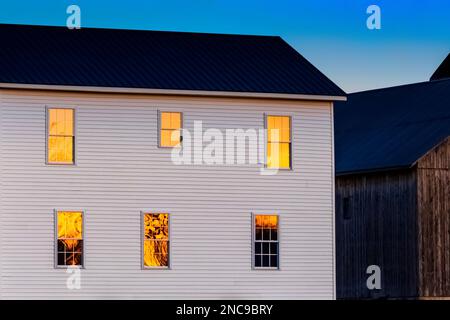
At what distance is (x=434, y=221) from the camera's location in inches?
2682

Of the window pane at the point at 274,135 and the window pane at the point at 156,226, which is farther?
the window pane at the point at 274,135

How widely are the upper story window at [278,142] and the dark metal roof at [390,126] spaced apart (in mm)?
7660

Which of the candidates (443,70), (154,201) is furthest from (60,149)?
(443,70)

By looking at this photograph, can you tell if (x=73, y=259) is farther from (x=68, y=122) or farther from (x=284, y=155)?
(x=284, y=155)

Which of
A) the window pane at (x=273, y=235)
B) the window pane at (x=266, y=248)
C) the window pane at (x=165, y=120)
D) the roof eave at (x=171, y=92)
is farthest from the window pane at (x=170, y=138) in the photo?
the window pane at (x=266, y=248)

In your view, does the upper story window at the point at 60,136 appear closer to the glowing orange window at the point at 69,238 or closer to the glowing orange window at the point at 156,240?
the glowing orange window at the point at 69,238

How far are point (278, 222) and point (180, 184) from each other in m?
3.82

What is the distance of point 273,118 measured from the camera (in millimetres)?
61844

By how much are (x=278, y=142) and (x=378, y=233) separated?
1008 cm

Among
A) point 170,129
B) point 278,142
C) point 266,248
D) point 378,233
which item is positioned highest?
point 170,129

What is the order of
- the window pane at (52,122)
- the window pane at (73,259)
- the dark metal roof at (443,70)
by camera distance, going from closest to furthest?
1. the window pane at (73,259)
2. the window pane at (52,122)
3. the dark metal roof at (443,70)

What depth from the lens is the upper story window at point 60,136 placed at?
195 ft

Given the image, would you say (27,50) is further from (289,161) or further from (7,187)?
(289,161)
